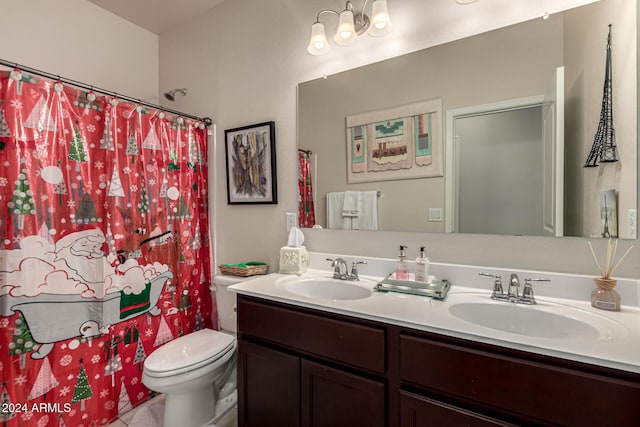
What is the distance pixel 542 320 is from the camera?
3.61ft

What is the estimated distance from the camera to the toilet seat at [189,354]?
1.43m

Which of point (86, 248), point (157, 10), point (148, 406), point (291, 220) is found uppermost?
point (157, 10)

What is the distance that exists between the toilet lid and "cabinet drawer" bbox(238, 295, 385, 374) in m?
0.27

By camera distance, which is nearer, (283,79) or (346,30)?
(346,30)

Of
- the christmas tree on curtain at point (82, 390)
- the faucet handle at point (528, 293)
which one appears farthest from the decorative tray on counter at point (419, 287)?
the christmas tree on curtain at point (82, 390)

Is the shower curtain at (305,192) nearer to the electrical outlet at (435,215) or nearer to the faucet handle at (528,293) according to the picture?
the electrical outlet at (435,215)

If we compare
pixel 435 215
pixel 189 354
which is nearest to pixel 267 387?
pixel 189 354

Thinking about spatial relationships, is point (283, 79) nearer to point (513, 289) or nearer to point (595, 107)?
point (595, 107)

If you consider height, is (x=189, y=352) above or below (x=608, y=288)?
below

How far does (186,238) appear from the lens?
6.77 feet

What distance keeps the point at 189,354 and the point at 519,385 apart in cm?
146

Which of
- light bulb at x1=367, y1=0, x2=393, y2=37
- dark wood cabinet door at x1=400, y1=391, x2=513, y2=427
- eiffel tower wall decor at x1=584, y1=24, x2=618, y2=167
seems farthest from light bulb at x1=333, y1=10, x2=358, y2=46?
dark wood cabinet door at x1=400, y1=391, x2=513, y2=427

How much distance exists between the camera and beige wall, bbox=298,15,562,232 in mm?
Answer: 1264

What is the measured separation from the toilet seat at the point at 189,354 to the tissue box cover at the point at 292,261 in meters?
0.53
